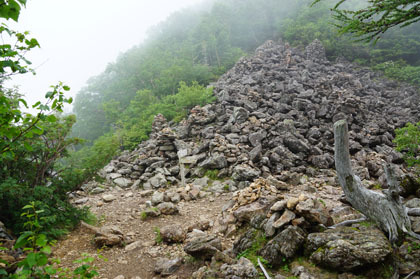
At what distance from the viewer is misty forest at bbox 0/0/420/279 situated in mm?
3291

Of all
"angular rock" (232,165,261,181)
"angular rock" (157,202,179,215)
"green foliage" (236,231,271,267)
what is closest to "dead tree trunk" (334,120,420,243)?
"green foliage" (236,231,271,267)

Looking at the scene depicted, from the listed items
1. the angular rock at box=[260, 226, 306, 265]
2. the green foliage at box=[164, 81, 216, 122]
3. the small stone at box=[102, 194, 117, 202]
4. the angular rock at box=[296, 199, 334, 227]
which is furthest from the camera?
the green foliage at box=[164, 81, 216, 122]

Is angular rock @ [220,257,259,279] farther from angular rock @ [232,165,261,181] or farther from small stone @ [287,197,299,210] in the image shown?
→ angular rock @ [232,165,261,181]

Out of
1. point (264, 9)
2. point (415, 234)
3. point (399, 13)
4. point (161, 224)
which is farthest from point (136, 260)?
point (264, 9)

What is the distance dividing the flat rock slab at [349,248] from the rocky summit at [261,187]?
0.02 metres

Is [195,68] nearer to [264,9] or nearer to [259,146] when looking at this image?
[259,146]

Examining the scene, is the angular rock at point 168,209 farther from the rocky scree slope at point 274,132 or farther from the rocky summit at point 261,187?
the rocky scree slope at point 274,132

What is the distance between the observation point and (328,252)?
335 cm

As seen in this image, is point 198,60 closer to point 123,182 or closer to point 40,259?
point 123,182

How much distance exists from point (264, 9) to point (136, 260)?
2442 inches

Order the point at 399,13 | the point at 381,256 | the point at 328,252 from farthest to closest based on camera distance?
the point at 399,13 → the point at 328,252 → the point at 381,256

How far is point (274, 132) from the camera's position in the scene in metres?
13.4

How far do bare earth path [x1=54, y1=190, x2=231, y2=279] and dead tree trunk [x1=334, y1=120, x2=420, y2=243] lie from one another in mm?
3691

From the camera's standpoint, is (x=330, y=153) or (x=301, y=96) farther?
(x=301, y=96)
